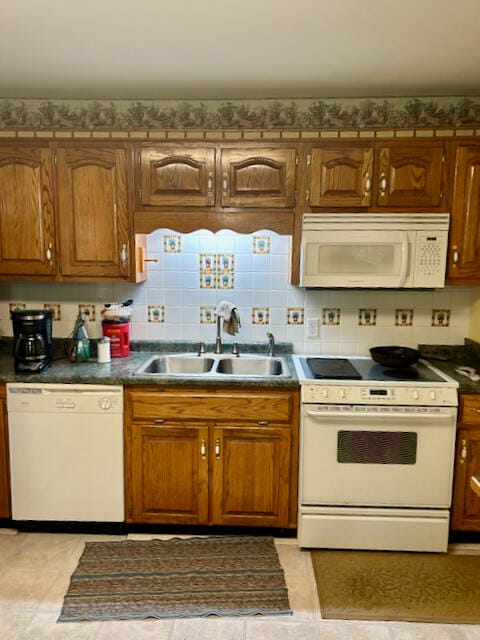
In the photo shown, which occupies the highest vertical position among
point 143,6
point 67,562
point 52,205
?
point 143,6

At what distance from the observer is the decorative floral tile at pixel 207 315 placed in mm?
3012

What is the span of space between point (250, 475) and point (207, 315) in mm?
1034

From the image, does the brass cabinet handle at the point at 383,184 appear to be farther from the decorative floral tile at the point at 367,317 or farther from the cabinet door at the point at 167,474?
the cabinet door at the point at 167,474

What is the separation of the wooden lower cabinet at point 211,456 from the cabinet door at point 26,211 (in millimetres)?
969

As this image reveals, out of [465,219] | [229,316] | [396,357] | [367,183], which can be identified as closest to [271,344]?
[229,316]

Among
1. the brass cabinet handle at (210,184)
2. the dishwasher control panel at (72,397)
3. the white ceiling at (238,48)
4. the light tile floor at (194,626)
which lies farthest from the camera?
the brass cabinet handle at (210,184)

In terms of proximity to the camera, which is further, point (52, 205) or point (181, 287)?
point (181, 287)

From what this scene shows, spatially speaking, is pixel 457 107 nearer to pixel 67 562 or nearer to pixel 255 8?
pixel 255 8

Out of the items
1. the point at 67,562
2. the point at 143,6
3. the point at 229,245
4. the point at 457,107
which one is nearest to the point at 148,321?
the point at 229,245

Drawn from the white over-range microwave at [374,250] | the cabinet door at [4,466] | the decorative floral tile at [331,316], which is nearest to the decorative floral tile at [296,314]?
the decorative floral tile at [331,316]

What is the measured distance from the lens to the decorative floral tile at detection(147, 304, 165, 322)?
3016 millimetres

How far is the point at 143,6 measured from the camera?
5.72ft

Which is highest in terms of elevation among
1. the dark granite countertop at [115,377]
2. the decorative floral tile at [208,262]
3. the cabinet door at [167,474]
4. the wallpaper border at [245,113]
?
the wallpaper border at [245,113]

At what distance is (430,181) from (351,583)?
208 cm
